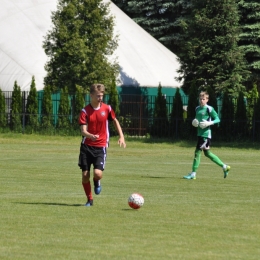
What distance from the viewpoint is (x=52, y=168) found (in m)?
25.3

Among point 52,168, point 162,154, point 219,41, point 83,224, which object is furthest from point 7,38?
point 83,224

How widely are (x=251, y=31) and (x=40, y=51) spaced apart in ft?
46.5

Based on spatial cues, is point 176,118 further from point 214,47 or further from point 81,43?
point 214,47

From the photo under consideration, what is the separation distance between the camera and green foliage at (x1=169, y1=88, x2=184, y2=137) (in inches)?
1825

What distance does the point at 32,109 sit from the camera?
160 ft

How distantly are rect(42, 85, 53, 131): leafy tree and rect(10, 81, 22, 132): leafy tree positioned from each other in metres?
1.40

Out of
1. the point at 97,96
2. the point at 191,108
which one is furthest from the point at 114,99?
→ the point at 97,96

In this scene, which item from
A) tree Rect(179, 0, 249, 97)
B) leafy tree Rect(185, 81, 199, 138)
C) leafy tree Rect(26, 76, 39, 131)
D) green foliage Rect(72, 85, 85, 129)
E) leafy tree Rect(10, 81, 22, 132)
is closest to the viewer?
leafy tree Rect(185, 81, 199, 138)

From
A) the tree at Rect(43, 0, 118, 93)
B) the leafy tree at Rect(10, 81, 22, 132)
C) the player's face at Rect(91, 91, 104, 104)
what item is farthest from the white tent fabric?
the player's face at Rect(91, 91, 104, 104)

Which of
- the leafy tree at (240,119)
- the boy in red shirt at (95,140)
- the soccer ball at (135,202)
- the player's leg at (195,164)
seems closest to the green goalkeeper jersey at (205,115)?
the player's leg at (195,164)

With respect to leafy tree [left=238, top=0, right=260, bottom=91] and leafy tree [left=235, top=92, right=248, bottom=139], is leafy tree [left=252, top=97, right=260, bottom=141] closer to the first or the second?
leafy tree [left=235, top=92, right=248, bottom=139]

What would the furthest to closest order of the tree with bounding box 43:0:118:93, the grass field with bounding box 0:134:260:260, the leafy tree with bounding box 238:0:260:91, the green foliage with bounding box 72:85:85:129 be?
the leafy tree with bounding box 238:0:260:91 → the tree with bounding box 43:0:118:93 → the green foliage with bounding box 72:85:85:129 → the grass field with bounding box 0:134:260:260

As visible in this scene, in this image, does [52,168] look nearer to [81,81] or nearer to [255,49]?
[81,81]

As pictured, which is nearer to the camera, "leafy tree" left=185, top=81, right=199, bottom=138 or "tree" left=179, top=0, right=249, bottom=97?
"leafy tree" left=185, top=81, right=199, bottom=138
